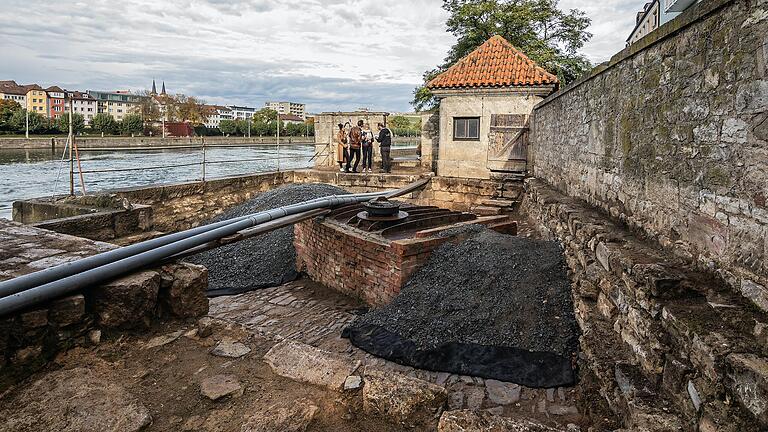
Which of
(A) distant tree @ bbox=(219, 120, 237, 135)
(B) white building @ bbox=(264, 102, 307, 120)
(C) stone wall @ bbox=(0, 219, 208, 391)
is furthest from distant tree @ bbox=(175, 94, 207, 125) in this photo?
(B) white building @ bbox=(264, 102, 307, 120)

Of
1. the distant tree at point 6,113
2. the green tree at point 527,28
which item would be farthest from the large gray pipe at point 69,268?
the distant tree at point 6,113

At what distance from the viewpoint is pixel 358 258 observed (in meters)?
6.75

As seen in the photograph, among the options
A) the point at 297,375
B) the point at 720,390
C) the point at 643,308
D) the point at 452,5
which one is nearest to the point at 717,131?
the point at 643,308

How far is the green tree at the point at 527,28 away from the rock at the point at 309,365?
2504 cm

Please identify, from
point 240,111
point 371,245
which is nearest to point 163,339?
point 371,245

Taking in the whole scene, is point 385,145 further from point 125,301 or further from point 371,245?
point 125,301

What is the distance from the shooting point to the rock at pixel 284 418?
8.59 feet

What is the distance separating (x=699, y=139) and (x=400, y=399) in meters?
2.50

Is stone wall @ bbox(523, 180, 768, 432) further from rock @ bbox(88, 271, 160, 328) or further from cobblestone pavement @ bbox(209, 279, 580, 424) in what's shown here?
rock @ bbox(88, 271, 160, 328)

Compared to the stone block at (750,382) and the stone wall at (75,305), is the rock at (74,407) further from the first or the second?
the stone block at (750,382)

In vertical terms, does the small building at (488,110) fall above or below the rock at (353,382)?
above

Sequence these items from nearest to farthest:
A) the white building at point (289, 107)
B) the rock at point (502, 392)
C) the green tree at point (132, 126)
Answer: the rock at point (502, 392)
the green tree at point (132, 126)
the white building at point (289, 107)

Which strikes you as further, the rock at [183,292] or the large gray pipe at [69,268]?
the rock at [183,292]

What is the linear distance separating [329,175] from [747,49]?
12.7 meters
